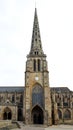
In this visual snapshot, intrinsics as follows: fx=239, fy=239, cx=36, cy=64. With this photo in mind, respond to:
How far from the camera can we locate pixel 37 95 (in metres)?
67.8

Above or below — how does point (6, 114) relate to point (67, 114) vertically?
above

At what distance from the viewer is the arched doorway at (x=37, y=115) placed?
2616 inches

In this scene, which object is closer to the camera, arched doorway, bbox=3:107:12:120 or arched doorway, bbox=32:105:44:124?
arched doorway, bbox=32:105:44:124

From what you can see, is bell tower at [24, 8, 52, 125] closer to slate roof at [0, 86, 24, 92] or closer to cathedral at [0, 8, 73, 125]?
cathedral at [0, 8, 73, 125]

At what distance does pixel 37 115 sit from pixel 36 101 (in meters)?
3.94

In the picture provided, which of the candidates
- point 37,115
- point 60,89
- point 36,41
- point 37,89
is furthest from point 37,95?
point 60,89

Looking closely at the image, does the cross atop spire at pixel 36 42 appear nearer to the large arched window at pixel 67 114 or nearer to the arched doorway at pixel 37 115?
the arched doorway at pixel 37 115

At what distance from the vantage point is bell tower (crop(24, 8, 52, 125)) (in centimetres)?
6519

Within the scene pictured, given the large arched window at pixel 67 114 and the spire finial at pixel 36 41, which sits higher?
the spire finial at pixel 36 41

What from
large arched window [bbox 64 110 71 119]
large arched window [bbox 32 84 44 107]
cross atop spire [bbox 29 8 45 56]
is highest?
cross atop spire [bbox 29 8 45 56]

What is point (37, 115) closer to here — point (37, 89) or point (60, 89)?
point (37, 89)

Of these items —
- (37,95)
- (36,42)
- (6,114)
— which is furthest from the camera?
(36,42)

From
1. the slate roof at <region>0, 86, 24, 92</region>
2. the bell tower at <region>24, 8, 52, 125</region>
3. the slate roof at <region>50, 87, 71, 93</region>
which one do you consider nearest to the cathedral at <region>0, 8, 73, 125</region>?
the bell tower at <region>24, 8, 52, 125</region>

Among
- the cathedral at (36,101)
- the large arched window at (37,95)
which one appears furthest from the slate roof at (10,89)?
the large arched window at (37,95)
